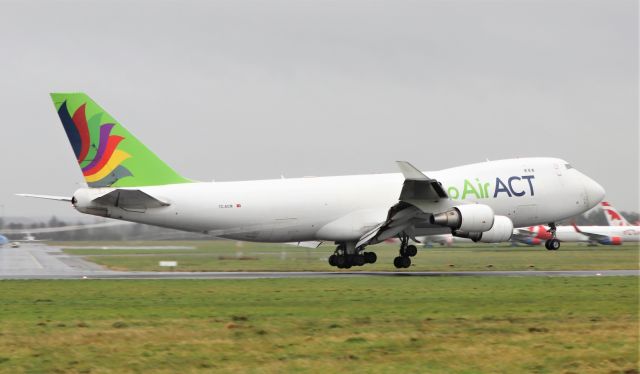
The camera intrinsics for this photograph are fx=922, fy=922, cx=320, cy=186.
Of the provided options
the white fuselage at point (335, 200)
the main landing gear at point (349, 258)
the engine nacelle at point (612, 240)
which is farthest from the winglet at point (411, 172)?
the engine nacelle at point (612, 240)

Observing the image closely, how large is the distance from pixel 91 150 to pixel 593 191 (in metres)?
25.4

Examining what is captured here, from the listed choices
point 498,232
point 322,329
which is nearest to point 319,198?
point 498,232

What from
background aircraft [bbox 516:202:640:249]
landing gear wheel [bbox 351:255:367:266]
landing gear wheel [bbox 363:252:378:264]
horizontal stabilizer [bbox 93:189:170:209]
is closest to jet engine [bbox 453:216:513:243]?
landing gear wheel [bbox 363:252:378:264]

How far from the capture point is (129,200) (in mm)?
38250

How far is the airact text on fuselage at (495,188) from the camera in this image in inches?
1698

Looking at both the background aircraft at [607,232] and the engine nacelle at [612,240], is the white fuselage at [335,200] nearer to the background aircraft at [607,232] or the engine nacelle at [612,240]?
the background aircraft at [607,232]

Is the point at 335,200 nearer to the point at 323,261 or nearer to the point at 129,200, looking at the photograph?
the point at 323,261

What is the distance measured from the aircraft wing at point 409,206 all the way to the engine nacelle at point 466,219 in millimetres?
1037

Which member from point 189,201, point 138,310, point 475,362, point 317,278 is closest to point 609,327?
point 475,362

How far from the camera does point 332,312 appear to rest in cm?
2303

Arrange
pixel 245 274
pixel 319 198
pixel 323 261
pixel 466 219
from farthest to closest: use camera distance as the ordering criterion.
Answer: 1. pixel 323 261
2. pixel 319 198
3. pixel 245 274
4. pixel 466 219

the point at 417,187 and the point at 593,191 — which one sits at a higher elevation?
the point at 593,191

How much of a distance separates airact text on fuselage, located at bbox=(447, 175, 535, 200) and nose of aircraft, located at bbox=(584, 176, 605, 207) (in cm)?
396

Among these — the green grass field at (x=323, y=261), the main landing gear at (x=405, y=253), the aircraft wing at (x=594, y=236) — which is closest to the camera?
the main landing gear at (x=405, y=253)
